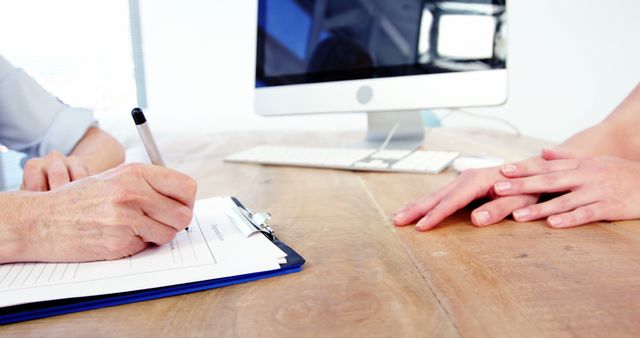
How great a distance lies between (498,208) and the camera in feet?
1.97

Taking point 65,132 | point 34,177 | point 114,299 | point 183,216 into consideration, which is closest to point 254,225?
point 183,216

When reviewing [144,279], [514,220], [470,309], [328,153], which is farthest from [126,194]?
[328,153]

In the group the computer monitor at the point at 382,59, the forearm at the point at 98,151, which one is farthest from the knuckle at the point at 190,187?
the computer monitor at the point at 382,59

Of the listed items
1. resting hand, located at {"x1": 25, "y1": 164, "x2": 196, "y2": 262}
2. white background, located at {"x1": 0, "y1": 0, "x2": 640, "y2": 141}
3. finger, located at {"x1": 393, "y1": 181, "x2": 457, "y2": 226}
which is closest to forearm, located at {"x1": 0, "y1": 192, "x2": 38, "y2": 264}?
resting hand, located at {"x1": 25, "y1": 164, "x2": 196, "y2": 262}

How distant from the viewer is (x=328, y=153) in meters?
1.13

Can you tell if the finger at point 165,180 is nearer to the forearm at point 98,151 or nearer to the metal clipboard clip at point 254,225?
the metal clipboard clip at point 254,225

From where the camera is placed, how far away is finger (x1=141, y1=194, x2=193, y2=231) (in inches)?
18.5

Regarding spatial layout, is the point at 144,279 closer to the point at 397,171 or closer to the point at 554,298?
the point at 554,298

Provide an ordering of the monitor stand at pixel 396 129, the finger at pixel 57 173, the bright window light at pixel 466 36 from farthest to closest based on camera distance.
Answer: the monitor stand at pixel 396 129, the bright window light at pixel 466 36, the finger at pixel 57 173

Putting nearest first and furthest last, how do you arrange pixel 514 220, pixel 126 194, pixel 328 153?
pixel 126 194, pixel 514 220, pixel 328 153

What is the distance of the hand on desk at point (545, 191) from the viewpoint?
58 centimetres

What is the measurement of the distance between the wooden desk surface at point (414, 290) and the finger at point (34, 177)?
39cm

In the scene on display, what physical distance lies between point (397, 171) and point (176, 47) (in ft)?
6.64

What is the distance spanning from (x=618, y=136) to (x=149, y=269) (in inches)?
29.7
